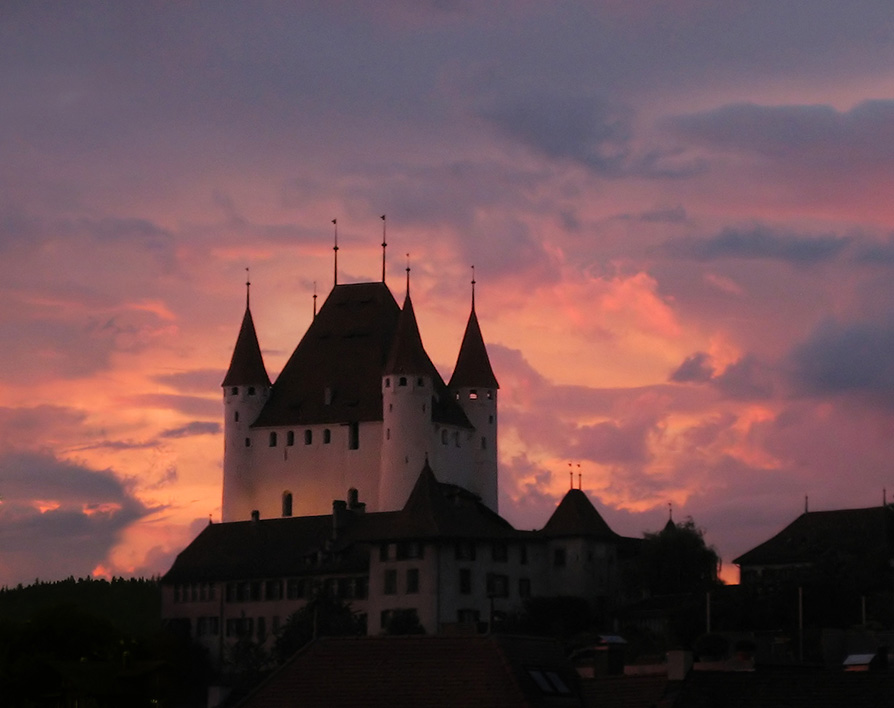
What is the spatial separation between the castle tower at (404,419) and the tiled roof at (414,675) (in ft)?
255

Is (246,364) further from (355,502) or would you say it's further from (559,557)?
(559,557)

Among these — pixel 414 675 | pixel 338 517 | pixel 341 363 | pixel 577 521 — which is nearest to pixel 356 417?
pixel 341 363

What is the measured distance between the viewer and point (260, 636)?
14525cm

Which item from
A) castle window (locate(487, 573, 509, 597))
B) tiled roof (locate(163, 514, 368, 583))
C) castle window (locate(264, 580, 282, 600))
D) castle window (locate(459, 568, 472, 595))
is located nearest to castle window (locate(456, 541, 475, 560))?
castle window (locate(459, 568, 472, 595))

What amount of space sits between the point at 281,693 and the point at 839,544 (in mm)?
69217

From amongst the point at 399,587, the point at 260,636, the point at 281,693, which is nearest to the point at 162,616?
the point at 260,636

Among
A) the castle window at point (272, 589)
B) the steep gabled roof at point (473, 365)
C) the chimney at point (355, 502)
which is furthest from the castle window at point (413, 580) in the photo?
the steep gabled roof at point (473, 365)

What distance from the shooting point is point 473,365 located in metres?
164

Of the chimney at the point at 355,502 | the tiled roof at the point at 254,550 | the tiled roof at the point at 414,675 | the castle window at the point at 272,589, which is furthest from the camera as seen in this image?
the chimney at the point at 355,502

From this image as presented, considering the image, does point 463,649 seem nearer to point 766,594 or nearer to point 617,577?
point 766,594

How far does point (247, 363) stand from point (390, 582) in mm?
31161

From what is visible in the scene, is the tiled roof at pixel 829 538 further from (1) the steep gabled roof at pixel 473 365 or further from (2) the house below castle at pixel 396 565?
(1) the steep gabled roof at pixel 473 365

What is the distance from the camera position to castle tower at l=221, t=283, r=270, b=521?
160 metres

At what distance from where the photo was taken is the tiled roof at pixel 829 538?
5423 inches
